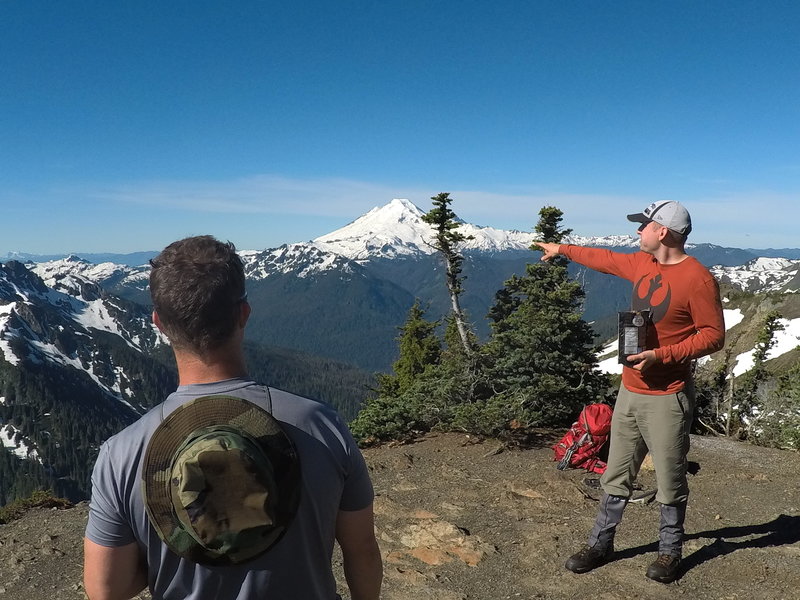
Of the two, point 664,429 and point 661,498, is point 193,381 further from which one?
point 661,498

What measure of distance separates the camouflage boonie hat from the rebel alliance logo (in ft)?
12.4

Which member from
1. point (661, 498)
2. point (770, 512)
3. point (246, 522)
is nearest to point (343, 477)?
point (246, 522)

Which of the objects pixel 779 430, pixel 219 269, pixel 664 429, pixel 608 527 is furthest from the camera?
pixel 779 430

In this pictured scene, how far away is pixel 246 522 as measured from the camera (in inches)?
75.3

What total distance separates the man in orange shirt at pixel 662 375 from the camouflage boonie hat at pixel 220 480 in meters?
3.58

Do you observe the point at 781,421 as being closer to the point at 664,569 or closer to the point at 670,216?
the point at 664,569

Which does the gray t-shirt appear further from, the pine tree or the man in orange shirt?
the pine tree

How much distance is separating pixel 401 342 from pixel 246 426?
35.6m

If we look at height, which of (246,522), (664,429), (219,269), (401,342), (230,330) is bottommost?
(401,342)

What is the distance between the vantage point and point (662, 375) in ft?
15.7

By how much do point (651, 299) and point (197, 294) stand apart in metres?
4.04

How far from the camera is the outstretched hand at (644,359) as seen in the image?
4.53 metres

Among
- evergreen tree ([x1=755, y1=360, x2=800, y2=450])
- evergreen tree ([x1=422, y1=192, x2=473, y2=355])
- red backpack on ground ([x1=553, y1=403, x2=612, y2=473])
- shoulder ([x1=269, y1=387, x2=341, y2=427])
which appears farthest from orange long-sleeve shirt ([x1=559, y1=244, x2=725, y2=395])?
evergreen tree ([x1=422, y1=192, x2=473, y2=355])

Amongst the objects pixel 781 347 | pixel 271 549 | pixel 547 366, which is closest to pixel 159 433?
pixel 271 549
